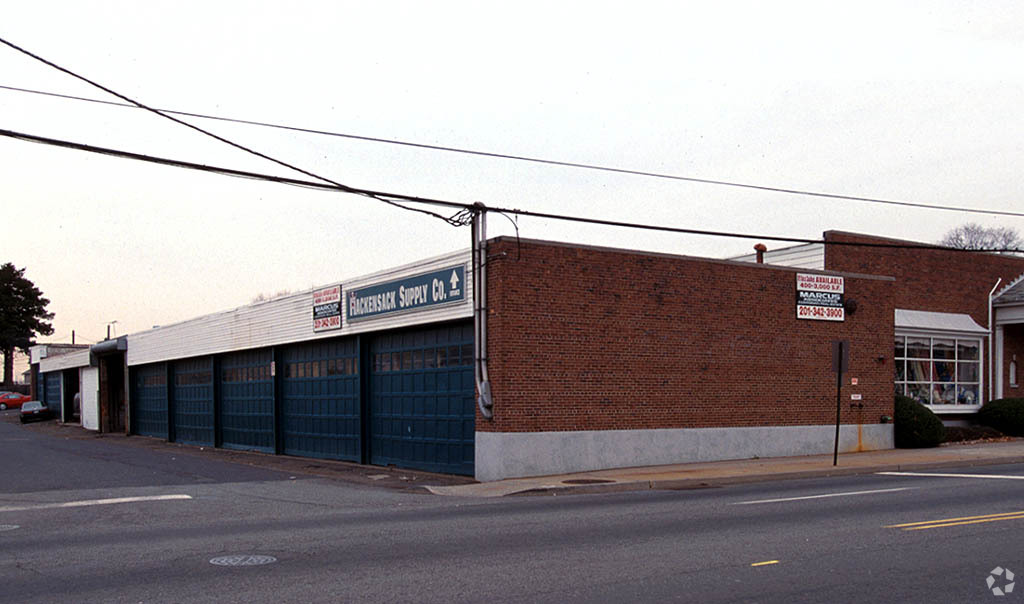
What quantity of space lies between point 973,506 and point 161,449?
28.9 m

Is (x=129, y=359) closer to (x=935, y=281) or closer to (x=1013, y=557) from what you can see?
(x=935, y=281)

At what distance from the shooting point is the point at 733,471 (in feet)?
64.4

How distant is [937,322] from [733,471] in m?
13.3

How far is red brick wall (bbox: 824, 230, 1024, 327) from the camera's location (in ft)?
90.9

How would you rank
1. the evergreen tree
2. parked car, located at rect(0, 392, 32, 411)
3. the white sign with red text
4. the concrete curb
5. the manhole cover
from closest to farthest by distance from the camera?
the manhole cover, the concrete curb, the white sign with red text, parked car, located at rect(0, 392, 32, 411), the evergreen tree

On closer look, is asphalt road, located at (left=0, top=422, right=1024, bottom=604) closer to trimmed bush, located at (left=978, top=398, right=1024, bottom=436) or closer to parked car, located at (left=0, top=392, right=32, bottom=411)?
trimmed bush, located at (left=978, top=398, right=1024, bottom=436)

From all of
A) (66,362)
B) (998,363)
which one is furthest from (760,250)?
(66,362)

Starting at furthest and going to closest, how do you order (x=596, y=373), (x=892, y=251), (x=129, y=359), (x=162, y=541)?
(x=129, y=359)
(x=892, y=251)
(x=596, y=373)
(x=162, y=541)

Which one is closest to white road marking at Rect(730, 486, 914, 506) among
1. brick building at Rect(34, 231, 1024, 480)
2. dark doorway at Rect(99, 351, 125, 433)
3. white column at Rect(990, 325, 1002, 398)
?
brick building at Rect(34, 231, 1024, 480)

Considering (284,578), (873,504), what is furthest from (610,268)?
(284,578)

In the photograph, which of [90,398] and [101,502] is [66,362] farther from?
[101,502]

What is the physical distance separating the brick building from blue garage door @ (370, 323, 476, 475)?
0.06 meters

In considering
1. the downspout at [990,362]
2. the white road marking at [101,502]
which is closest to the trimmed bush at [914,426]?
the downspout at [990,362]

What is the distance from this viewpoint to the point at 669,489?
17.5 m
